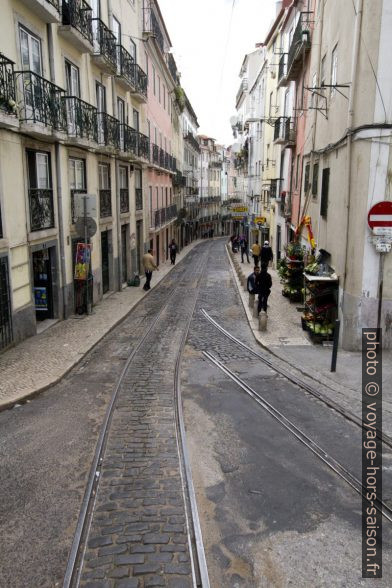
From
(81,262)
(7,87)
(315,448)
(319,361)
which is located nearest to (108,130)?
(81,262)

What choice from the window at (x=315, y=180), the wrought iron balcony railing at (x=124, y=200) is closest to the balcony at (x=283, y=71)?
the window at (x=315, y=180)

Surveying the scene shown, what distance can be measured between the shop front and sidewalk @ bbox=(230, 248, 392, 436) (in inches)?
231

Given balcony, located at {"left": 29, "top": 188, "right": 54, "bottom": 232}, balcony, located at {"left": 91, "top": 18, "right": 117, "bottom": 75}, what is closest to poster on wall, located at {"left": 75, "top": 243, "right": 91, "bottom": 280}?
balcony, located at {"left": 29, "top": 188, "right": 54, "bottom": 232}

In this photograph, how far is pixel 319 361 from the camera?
33.1ft

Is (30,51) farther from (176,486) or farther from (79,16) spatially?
(176,486)

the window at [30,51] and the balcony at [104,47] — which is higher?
the balcony at [104,47]

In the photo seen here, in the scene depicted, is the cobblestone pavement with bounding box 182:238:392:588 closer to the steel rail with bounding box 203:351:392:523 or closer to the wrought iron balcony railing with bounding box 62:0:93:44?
the steel rail with bounding box 203:351:392:523

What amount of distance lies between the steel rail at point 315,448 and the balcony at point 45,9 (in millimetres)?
9607

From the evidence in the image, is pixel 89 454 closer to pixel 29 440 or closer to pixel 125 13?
pixel 29 440

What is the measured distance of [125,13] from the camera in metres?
20.2

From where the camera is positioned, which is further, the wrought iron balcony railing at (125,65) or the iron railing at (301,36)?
the wrought iron balcony railing at (125,65)

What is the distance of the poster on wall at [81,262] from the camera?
1462cm

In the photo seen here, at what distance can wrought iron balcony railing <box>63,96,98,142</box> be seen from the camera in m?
13.7

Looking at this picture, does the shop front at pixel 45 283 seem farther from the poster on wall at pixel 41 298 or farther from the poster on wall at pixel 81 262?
the poster on wall at pixel 81 262
